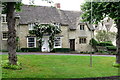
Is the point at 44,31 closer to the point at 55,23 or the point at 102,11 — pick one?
the point at 55,23

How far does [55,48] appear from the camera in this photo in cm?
1490

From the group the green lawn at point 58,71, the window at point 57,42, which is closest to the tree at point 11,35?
the green lawn at point 58,71

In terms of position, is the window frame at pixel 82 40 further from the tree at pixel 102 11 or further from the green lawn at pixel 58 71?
the green lawn at pixel 58 71

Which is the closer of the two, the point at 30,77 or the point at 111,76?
the point at 30,77

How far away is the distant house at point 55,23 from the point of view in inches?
565

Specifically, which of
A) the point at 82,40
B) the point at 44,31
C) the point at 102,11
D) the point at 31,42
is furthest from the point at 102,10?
the point at 31,42

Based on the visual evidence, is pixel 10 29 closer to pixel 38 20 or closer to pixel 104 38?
pixel 38 20

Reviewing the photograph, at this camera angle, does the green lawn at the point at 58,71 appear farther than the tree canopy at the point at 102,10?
No

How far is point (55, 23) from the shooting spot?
15523mm

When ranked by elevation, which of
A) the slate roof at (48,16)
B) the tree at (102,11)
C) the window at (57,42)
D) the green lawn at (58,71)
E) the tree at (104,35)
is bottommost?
the green lawn at (58,71)

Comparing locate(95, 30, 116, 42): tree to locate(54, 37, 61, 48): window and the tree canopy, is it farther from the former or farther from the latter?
the tree canopy

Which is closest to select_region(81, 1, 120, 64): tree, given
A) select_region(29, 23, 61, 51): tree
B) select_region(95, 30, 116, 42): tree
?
select_region(29, 23, 61, 51): tree

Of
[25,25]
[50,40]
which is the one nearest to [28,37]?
[25,25]

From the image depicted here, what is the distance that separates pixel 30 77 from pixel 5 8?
3.07m
